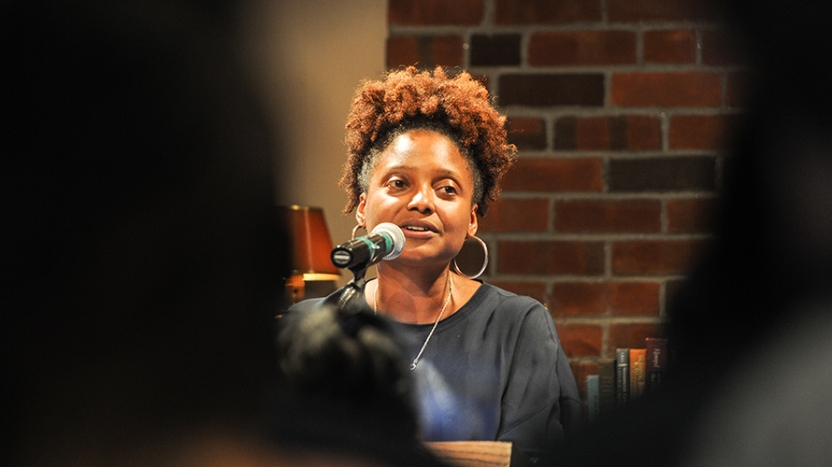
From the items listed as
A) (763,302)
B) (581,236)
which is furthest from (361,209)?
(763,302)

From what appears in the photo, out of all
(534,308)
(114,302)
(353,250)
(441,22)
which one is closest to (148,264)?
(114,302)

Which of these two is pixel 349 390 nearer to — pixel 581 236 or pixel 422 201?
pixel 422 201

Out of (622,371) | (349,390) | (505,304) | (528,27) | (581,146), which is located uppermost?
(528,27)

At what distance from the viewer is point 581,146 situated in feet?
5.16

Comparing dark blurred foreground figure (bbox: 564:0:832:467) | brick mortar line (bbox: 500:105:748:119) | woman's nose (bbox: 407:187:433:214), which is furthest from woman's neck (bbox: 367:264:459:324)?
dark blurred foreground figure (bbox: 564:0:832:467)

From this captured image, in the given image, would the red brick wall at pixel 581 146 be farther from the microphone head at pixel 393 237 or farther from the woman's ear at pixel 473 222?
the microphone head at pixel 393 237

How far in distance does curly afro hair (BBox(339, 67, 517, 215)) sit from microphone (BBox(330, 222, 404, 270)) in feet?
1.16

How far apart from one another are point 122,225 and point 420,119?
36.4 inches

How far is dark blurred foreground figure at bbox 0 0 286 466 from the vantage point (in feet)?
0.76

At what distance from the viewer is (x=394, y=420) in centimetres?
29

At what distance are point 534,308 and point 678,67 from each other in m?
0.67

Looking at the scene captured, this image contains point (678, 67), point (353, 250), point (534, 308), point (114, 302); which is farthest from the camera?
point (678, 67)

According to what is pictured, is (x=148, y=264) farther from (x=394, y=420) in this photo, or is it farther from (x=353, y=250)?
(x=353, y=250)

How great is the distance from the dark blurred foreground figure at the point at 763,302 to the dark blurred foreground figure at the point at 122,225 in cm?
17
